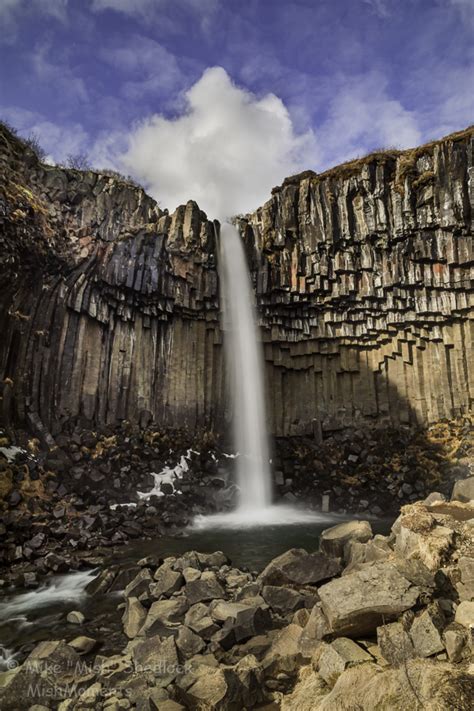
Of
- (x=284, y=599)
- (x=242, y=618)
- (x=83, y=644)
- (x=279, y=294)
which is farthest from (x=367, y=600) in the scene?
(x=279, y=294)

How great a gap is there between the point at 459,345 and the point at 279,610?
1709 centimetres

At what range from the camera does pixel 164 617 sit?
652 centimetres

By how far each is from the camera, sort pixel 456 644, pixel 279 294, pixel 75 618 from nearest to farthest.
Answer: pixel 456 644
pixel 75 618
pixel 279 294

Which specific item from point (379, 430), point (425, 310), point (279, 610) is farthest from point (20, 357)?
point (425, 310)

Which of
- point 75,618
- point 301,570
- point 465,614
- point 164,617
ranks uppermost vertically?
point 465,614

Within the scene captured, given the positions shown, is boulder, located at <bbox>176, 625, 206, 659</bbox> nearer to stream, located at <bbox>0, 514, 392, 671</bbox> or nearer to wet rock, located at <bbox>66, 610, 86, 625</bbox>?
stream, located at <bbox>0, 514, 392, 671</bbox>

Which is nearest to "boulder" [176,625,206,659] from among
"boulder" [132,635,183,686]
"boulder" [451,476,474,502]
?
"boulder" [132,635,183,686]

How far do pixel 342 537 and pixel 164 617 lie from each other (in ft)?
11.6

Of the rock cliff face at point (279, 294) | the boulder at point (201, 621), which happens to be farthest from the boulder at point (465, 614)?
the rock cliff face at point (279, 294)

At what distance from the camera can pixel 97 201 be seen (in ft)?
64.3

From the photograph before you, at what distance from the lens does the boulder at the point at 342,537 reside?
7.94 m

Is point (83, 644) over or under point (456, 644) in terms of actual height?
under

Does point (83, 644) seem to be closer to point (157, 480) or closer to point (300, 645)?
point (300, 645)

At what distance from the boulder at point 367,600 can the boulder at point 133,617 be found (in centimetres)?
295
